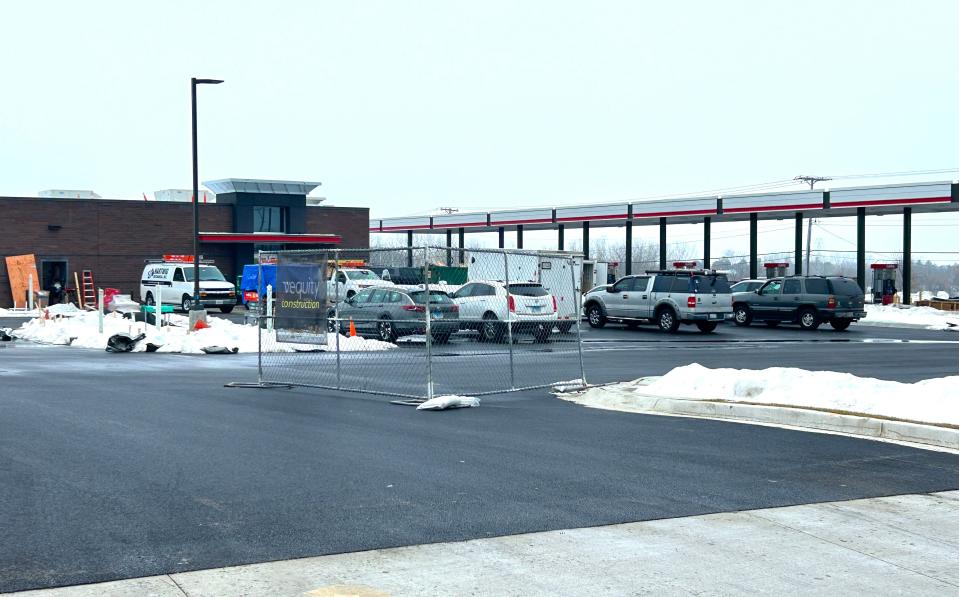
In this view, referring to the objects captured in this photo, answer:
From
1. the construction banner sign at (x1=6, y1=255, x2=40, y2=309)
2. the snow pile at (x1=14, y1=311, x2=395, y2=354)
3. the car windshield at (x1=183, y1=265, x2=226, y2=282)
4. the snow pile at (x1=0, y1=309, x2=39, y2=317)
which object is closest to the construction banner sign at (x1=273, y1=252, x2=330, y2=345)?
the snow pile at (x1=14, y1=311, x2=395, y2=354)

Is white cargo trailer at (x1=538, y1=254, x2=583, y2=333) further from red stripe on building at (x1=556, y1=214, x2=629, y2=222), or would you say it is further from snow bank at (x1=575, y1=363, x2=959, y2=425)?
red stripe on building at (x1=556, y1=214, x2=629, y2=222)

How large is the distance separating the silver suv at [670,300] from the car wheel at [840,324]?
4.73 metres

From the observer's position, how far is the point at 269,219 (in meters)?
60.1

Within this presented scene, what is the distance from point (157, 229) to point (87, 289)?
518 centimetres

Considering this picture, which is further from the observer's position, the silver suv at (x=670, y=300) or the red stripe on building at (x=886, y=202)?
the red stripe on building at (x=886, y=202)

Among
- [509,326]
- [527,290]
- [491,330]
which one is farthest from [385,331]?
[527,290]

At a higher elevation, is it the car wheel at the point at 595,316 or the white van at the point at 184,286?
the white van at the point at 184,286

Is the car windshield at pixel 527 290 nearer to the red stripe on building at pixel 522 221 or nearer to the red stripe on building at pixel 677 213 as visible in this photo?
the red stripe on building at pixel 677 213

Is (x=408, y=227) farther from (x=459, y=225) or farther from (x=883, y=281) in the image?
(x=883, y=281)

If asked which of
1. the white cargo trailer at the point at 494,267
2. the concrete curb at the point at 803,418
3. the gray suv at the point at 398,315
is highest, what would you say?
the white cargo trailer at the point at 494,267

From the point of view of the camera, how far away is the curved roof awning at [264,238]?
57.2m

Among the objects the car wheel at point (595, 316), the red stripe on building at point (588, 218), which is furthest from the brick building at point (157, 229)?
the car wheel at point (595, 316)

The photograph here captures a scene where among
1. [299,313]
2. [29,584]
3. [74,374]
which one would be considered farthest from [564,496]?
[74,374]

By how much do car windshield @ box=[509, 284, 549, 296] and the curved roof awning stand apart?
41722 millimetres
